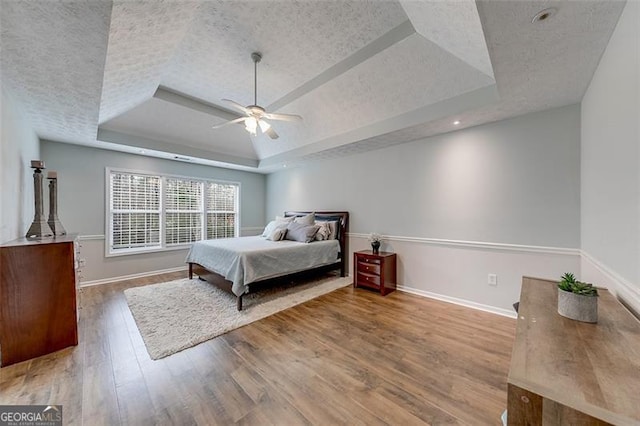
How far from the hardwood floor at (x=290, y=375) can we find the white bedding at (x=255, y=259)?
68 centimetres

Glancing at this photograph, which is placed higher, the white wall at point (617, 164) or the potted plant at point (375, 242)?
the white wall at point (617, 164)

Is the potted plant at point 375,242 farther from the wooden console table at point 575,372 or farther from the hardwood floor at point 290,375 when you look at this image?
the wooden console table at point 575,372

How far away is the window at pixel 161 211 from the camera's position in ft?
14.6

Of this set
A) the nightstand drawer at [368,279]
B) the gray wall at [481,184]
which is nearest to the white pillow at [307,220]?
the gray wall at [481,184]

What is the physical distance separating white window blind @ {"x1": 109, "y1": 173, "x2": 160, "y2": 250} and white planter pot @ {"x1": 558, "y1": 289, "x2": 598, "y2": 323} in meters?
5.95

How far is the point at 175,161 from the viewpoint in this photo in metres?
5.08

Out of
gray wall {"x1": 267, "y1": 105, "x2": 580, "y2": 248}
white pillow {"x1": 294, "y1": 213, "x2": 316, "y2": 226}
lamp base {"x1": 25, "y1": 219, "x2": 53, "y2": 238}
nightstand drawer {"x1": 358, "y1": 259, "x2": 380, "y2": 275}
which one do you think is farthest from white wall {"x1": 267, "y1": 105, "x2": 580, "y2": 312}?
lamp base {"x1": 25, "y1": 219, "x2": 53, "y2": 238}

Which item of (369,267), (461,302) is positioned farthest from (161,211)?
(461,302)

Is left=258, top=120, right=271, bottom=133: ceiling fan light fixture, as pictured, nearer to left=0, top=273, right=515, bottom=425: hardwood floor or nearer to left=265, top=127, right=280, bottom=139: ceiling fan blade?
left=265, top=127, right=280, bottom=139: ceiling fan blade

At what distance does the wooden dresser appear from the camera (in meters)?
2.01

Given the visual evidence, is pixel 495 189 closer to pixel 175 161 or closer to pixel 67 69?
pixel 67 69

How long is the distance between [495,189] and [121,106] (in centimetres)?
515

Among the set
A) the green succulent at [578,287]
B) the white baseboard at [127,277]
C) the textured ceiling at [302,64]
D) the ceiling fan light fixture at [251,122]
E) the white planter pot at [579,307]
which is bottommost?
the white baseboard at [127,277]

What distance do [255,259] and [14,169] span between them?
2.63 m
